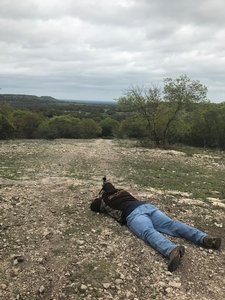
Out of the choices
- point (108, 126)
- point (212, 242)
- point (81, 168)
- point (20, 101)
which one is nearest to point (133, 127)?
point (108, 126)

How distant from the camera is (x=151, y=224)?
5.12 m

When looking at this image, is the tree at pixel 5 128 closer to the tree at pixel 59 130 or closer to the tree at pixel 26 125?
the tree at pixel 59 130

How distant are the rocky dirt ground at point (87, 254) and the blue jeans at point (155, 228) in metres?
0.13

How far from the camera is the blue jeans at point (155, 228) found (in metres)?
4.73

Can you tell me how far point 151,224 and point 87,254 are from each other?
4.34 feet

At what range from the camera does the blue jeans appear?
4.73m

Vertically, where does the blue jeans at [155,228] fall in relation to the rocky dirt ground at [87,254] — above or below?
above

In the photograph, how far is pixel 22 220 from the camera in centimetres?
566

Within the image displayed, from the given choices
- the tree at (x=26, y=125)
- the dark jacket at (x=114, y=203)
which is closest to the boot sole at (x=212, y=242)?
the dark jacket at (x=114, y=203)

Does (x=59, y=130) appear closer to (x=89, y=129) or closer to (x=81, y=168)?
(x=89, y=129)

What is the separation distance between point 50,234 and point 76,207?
140 centimetres

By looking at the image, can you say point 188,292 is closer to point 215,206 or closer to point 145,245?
point 145,245

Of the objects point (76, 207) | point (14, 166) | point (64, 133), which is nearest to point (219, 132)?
point (64, 133)

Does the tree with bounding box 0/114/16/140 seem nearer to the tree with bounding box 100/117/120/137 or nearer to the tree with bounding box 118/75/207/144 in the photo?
the tree with bounding box 118/75/207/144
